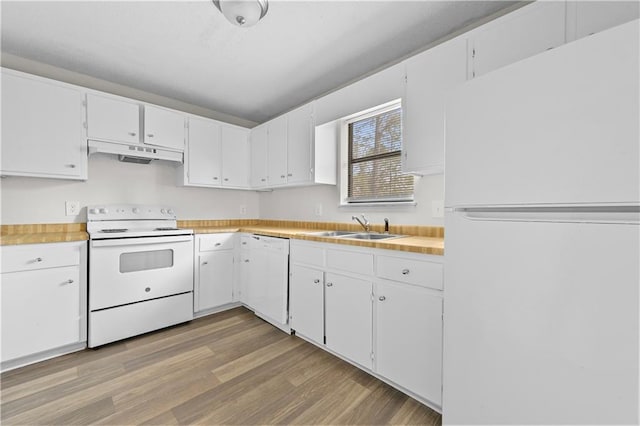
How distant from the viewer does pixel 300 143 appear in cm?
283

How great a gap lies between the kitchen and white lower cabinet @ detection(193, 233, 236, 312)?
677 millimetres

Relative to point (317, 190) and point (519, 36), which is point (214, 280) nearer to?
point (317, 190)

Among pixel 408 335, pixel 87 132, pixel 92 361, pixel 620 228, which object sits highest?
pixel 87 132

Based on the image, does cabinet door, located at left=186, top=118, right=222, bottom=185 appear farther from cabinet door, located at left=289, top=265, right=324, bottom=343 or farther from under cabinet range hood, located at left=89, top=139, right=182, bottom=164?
cabinet door, located at left=289, top=265, right=324, bottom=343

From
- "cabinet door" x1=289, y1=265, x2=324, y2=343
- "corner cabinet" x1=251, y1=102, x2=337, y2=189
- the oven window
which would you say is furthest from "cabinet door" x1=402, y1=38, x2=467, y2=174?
the oven window

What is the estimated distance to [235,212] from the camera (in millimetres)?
3814

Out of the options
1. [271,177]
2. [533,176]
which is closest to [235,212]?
[271,177]

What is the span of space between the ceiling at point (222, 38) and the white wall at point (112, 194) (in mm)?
920

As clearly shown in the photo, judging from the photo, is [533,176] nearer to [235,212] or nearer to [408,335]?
[408,335]

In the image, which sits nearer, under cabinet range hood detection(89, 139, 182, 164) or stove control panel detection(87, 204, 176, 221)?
under cabinet range hood detection(89, 139, 182, 164)

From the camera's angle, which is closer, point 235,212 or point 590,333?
point 590,333

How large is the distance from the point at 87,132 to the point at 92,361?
6.22ft

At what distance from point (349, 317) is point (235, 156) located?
2456 millimetres

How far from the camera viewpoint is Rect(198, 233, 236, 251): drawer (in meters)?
2.85
